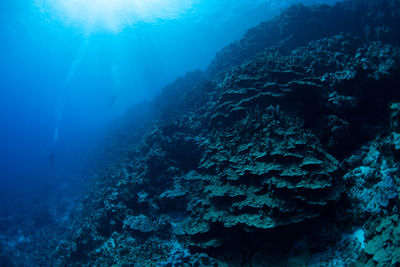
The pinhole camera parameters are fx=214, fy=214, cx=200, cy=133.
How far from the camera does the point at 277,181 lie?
5.49m

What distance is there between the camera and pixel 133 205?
10141 millimetres

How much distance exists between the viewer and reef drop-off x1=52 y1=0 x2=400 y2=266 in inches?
199

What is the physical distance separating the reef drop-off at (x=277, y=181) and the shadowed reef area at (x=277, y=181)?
33 mm

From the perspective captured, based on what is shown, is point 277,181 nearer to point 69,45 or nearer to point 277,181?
point 277,181

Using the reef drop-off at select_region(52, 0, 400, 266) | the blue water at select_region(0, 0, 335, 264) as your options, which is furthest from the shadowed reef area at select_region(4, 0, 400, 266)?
the blue water at select_region(0, 0, 335, 264)

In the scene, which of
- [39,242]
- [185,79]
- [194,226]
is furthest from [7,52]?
[194,226]

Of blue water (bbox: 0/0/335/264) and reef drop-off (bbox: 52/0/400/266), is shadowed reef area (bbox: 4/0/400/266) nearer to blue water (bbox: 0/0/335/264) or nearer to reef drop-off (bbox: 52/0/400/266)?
reef drop-off (bbox: 52/0/400/266)

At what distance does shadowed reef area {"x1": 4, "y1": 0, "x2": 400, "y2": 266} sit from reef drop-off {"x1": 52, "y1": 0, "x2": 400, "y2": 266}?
33mm

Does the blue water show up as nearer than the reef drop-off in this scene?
No

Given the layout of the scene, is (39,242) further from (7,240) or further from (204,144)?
(204,144)

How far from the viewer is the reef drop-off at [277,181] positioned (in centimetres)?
506

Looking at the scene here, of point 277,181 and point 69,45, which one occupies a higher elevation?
point 69,45

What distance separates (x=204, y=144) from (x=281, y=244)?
18.0 ft

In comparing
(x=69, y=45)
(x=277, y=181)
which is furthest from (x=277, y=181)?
(x=69, y=45)
